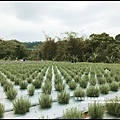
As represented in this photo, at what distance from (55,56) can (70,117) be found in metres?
33.5

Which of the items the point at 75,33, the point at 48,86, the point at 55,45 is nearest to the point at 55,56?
the point at 55,45

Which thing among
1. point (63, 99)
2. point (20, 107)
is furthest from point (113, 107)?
point (20, 107)

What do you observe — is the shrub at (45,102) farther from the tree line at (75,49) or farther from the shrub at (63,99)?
the tree line at (75,49)

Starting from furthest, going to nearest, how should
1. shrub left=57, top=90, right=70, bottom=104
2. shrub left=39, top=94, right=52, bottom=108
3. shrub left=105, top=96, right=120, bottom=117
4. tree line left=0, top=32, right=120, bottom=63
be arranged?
tree line left=0, top=32, right=120, bottom=63 → shrub left=57, top=90, right=70, bottom=104 → shrub left=39, top=94, right=52, bottom=108 → shrub left=105, top=96, right=120, bottom=117

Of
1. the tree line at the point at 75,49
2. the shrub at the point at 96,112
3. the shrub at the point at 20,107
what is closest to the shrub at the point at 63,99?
the shrub at the point at 20,107

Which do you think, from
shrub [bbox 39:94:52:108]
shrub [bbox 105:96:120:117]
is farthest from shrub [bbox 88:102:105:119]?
shrub [bbox 39:94:52:108]

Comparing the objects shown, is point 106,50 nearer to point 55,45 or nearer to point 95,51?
point 95,51

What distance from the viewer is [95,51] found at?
1200 inches

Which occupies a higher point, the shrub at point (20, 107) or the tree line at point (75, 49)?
the tree line at point (75, 49)

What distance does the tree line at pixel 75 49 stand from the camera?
2812cm

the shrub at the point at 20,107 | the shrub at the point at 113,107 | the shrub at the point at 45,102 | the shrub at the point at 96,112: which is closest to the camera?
the shrub at the point at 96,112

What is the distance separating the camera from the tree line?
28125 mm

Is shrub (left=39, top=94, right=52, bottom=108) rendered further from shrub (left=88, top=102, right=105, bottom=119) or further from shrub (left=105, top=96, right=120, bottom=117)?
A: shrub (left=105, top=96, right=120, bottom=117)

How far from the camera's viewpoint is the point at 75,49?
33.9 meters
